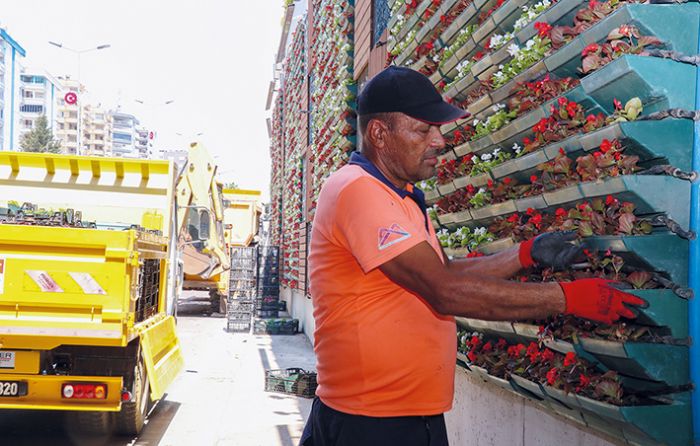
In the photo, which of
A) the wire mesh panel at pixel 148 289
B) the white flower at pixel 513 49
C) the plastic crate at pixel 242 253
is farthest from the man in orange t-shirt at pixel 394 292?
the plastic crate at pixel 242 253

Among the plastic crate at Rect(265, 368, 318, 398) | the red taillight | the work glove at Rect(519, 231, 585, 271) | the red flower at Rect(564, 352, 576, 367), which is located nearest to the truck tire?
the red taillight

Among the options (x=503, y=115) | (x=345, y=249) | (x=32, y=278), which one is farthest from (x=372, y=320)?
(x=32, y=278)

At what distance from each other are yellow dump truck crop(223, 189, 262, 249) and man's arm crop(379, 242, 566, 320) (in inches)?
1036

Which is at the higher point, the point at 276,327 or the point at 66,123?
the point at 66,123

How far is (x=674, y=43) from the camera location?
274 cm

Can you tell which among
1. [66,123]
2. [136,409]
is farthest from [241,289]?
[66,123]

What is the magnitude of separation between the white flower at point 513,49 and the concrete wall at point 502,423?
194 cm

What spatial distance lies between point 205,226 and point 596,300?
1906cm

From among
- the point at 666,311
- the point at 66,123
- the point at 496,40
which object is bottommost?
the point at 666,311

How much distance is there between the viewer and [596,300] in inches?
99.8

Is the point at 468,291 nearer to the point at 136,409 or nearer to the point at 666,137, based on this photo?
the point at 666,137

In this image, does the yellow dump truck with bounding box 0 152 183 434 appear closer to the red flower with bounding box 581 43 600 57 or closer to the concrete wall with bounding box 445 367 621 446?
the concrete wall with bounding box 445 367 621 446

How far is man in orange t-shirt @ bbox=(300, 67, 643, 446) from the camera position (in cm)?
256

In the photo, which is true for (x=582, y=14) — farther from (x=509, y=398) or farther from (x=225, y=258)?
(x=225, y=258)
